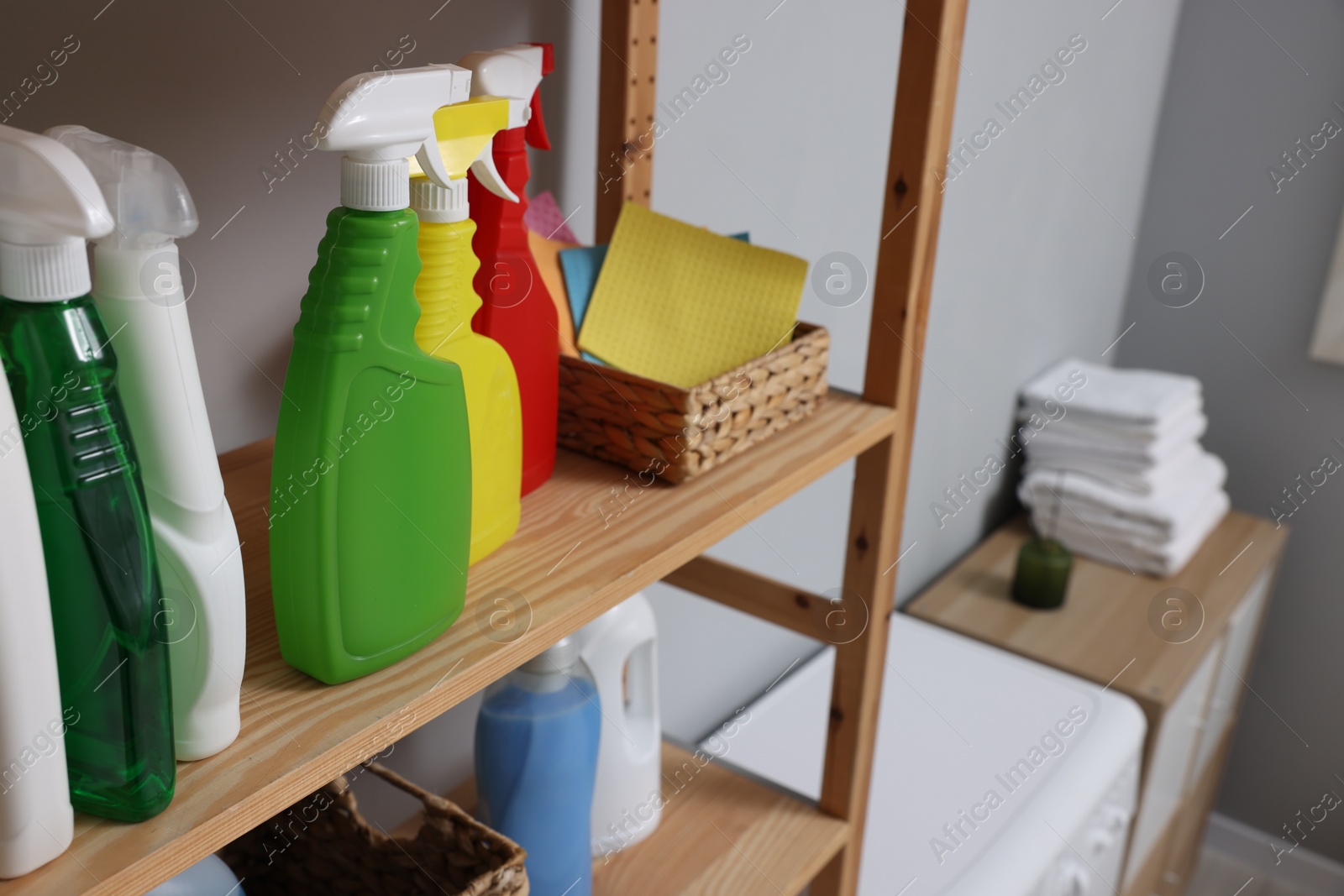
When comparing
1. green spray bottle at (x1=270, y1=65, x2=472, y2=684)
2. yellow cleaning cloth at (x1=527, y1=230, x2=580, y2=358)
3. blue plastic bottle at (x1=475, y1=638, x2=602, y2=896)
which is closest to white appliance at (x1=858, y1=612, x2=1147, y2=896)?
blue plastic bottle at (x1=475, y1=638, x2=602, y2=896)

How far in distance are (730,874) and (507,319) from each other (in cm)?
50

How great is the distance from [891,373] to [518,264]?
1.03 ft

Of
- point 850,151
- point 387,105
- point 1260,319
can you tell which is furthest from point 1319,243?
point 387,105

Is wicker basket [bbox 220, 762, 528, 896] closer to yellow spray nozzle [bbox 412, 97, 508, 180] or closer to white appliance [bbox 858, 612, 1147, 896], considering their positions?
yellow spray nozzle [bbox 412, 97, 508, 180]

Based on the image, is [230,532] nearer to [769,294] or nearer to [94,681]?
[94,681]

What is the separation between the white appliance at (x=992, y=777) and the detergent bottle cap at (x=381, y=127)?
89 cm

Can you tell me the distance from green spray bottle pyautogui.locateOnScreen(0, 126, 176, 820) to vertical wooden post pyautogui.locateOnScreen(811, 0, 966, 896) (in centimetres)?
53

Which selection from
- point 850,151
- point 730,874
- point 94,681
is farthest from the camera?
point 850,151

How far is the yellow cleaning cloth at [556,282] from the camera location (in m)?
A: 0.71

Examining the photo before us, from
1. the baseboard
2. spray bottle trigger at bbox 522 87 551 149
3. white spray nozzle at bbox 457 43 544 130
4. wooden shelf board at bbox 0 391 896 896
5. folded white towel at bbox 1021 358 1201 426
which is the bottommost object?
the baseboard

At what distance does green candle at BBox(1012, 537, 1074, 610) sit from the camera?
5.58ft

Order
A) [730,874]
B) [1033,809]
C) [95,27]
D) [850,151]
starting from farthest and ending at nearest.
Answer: [850,151], [1033,809], [730,874], [95,27]

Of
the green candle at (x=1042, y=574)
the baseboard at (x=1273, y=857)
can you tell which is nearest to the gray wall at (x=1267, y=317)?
the baseboard at (x=1273, y=857)

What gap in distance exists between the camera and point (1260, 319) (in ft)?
6.81
